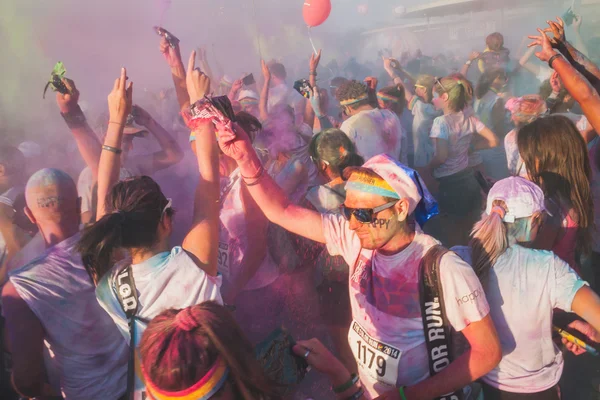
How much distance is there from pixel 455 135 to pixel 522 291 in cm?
250

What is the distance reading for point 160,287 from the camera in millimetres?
1468

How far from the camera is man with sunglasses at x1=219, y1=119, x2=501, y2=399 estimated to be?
1.26 meters

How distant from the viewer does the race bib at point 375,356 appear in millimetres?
1399

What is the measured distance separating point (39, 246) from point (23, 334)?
86cm

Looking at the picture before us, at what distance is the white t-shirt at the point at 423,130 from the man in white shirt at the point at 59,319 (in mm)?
3652

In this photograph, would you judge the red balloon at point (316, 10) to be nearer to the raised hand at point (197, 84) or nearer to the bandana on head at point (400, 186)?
the raised hand at point (197, 84)

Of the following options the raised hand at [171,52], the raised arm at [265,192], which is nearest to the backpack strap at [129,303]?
the raised arm at [265,192]

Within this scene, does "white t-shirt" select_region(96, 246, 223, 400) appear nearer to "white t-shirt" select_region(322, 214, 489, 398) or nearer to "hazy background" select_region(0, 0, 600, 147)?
"white t-shirt" select_region(322, 214, 489, 398)

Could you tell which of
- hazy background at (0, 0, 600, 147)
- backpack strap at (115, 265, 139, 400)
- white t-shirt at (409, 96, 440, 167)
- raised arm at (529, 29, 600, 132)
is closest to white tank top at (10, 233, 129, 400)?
backpack strap at (115, 265, 139, 400)

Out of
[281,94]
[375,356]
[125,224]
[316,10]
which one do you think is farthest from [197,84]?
[281,94]

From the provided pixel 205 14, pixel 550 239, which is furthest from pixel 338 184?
pixel 205 14

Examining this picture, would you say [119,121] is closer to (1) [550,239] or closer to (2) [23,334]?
(2) [23,334]

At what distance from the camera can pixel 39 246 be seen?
2.30 m

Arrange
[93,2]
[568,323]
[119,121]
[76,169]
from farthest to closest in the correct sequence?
[93,2]
[76,169]
[119,121]
[568,323]
